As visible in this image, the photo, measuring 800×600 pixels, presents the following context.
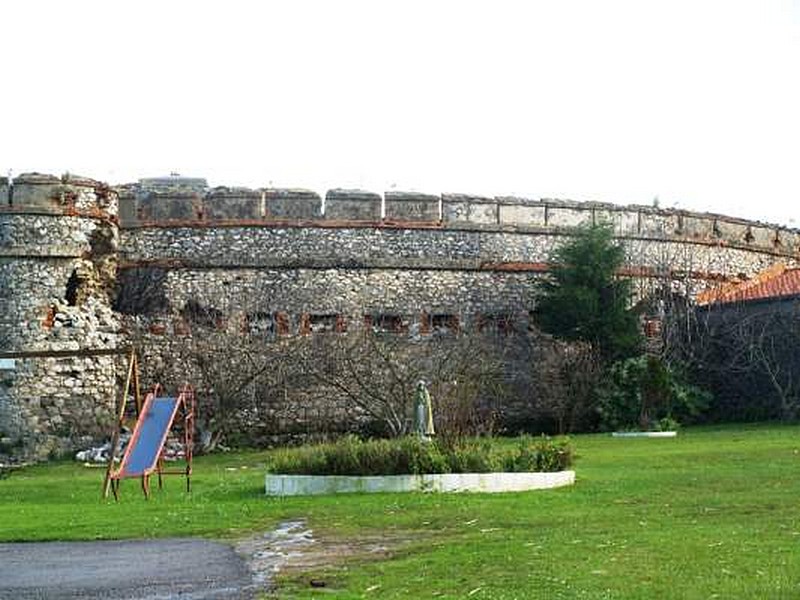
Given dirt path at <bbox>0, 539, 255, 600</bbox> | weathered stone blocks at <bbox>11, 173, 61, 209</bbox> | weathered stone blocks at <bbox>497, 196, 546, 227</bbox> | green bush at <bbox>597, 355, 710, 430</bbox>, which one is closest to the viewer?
dirt path at <bbox>0, 539, 255, 600</bbox>

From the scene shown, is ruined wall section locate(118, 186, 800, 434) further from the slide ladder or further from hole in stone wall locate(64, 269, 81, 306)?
the slide ladder

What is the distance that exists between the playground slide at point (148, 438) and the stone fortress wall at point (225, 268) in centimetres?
803

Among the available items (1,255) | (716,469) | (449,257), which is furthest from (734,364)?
(1,255)

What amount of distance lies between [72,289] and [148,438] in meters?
9.65

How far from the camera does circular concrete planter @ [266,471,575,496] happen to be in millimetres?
16469

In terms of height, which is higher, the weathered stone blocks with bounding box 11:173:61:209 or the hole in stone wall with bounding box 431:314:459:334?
the weathered stone blocks with bounding box 11:173:61:209

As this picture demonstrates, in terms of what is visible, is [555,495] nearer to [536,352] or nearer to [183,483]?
[183,483]

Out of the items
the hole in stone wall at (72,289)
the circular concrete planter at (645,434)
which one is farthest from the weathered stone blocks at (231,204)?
the circular concrete planter at (645,434)

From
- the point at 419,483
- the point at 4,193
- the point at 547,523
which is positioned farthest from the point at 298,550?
the point at 4,193

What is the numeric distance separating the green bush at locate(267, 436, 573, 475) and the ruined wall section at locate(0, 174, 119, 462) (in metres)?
10.5

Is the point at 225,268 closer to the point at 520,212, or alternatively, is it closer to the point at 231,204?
the point at 231,204

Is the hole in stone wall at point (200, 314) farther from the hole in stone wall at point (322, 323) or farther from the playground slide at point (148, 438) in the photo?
the playground slide at point (148, 438)

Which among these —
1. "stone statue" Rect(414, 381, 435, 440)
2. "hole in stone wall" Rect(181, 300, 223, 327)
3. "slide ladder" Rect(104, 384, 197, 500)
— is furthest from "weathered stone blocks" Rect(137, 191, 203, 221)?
"stone statue" Rect(414, 381, 435, 440)

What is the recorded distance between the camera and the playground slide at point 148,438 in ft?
59.9
